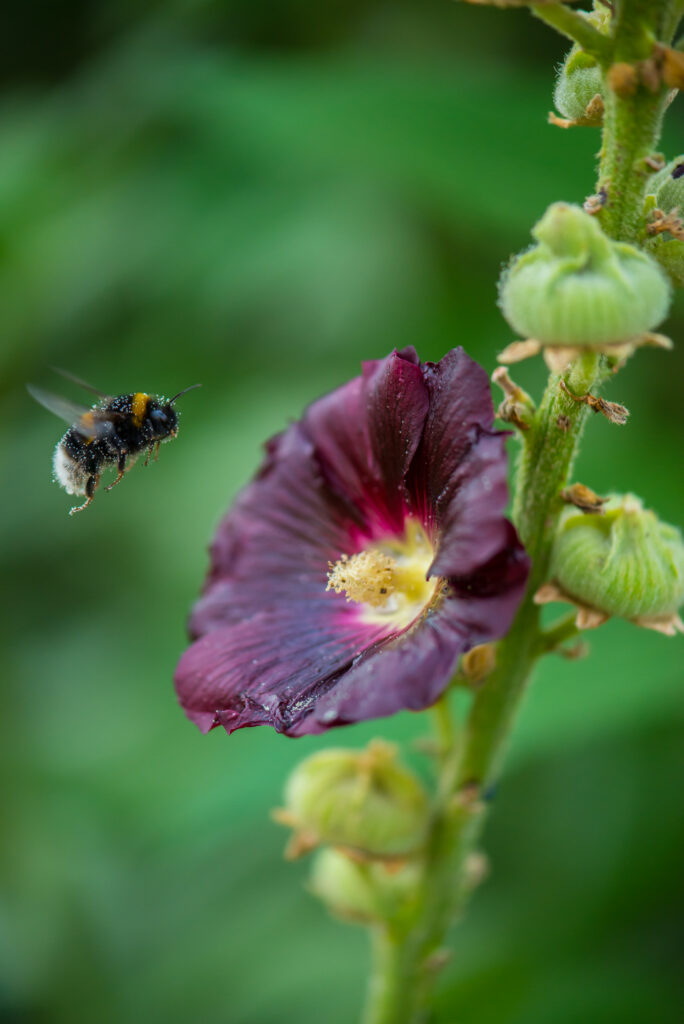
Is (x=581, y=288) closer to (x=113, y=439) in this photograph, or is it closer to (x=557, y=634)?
(x=557, y=634)

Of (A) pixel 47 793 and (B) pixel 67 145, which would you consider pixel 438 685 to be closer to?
(A) pixel 47 793

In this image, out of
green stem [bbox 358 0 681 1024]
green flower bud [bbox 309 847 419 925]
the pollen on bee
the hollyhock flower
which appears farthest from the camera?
the pollen on bee

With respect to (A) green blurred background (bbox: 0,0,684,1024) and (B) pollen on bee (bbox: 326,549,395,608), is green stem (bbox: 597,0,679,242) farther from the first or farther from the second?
(A) green blurred background (bbox: 0,0,684,1024)

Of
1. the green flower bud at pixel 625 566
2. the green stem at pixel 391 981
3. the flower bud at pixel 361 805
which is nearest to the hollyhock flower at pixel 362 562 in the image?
the green flower bud at pixel 625 566

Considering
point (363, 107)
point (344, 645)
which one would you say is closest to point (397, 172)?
point (363, 107)

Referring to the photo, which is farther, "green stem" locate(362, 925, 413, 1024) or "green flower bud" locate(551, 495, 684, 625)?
"green stem" locate(362, 925, 413, 1024)

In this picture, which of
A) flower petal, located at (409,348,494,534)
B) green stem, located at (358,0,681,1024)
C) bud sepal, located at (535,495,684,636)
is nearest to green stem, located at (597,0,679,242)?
green stem, located at (358,0,681,1024)

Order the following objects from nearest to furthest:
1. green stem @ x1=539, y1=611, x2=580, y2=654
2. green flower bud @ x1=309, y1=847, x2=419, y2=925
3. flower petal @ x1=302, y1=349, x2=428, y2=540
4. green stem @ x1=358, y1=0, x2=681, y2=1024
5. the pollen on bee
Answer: green stem @ x1=358, y1=0, x2=681, y2=1024
green stem @ x1=539, y1=611, x2=580, y2=654
flower petal @ x1=302, y1=349, x2=428, y2=540
green flower bud @ x1=309, y1=847, x2=419, y2=925
the pollen on bee
